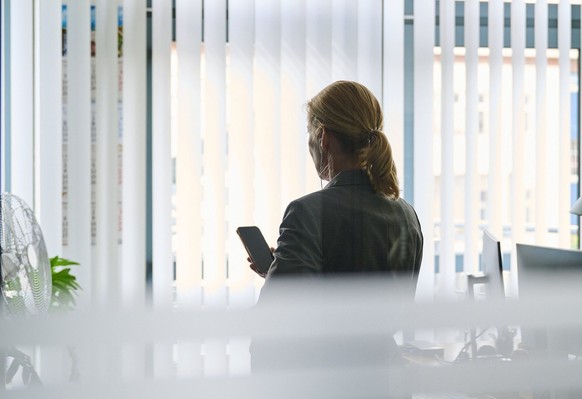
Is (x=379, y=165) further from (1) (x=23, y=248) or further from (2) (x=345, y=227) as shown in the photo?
(1) (x=23, y=248)

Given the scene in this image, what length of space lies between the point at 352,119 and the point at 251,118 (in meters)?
2.12

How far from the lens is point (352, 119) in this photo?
0.98m

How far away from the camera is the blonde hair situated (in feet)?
3.21

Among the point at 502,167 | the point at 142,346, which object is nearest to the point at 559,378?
the point at 142,346

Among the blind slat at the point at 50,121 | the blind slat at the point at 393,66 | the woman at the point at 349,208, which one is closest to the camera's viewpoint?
the woman at the point at 349,208

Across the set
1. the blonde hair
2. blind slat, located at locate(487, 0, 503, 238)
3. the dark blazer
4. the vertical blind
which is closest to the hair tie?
the blonde hair

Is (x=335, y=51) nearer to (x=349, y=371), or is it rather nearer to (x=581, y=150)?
(x=581, y=150)

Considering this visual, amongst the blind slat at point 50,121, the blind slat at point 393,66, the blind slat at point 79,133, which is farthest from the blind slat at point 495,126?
Answer: the blind slat at point 50,121

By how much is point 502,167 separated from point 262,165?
113 cm

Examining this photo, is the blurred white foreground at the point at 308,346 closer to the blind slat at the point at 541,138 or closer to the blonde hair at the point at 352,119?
the blonde hair at the point at 352,119

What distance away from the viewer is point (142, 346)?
0.43 meters

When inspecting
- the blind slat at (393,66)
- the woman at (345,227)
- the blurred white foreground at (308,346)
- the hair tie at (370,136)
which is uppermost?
the blind slat at (393,66)

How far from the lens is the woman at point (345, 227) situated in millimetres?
463

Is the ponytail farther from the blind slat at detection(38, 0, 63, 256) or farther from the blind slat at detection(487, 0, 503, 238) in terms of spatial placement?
the blind slat at detection(487, 0, 503, 238)
